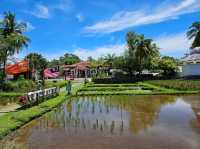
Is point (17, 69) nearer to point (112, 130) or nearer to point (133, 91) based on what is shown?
point (133, 91)

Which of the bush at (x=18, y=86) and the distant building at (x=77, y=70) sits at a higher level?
the distant building at (x=77, y=70)

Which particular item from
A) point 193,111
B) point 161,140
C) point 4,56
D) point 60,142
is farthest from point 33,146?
point 4,56

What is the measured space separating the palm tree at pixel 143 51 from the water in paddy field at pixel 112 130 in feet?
110

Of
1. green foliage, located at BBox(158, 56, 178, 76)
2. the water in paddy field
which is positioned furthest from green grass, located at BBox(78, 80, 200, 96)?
green foliage, located at BBox(158, 56, 178, 76)

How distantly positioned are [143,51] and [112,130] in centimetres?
3983

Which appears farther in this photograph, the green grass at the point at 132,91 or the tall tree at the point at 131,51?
the tall tree at the point at 131,51

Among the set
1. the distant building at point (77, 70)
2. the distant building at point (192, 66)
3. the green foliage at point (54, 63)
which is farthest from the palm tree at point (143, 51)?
the green foliage at point (54, 63)

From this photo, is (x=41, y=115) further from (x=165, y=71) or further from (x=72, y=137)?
(x=165, y=71)

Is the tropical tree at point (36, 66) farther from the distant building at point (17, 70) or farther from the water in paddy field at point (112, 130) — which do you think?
the water in paddy field at point (112, 130)

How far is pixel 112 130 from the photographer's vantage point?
1223 centimetres

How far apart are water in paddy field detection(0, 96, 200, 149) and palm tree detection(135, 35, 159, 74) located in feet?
110

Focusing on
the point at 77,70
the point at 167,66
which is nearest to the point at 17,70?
the point at 77,70

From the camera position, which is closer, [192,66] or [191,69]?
[192,66]

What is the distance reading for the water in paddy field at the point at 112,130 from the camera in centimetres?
1012
